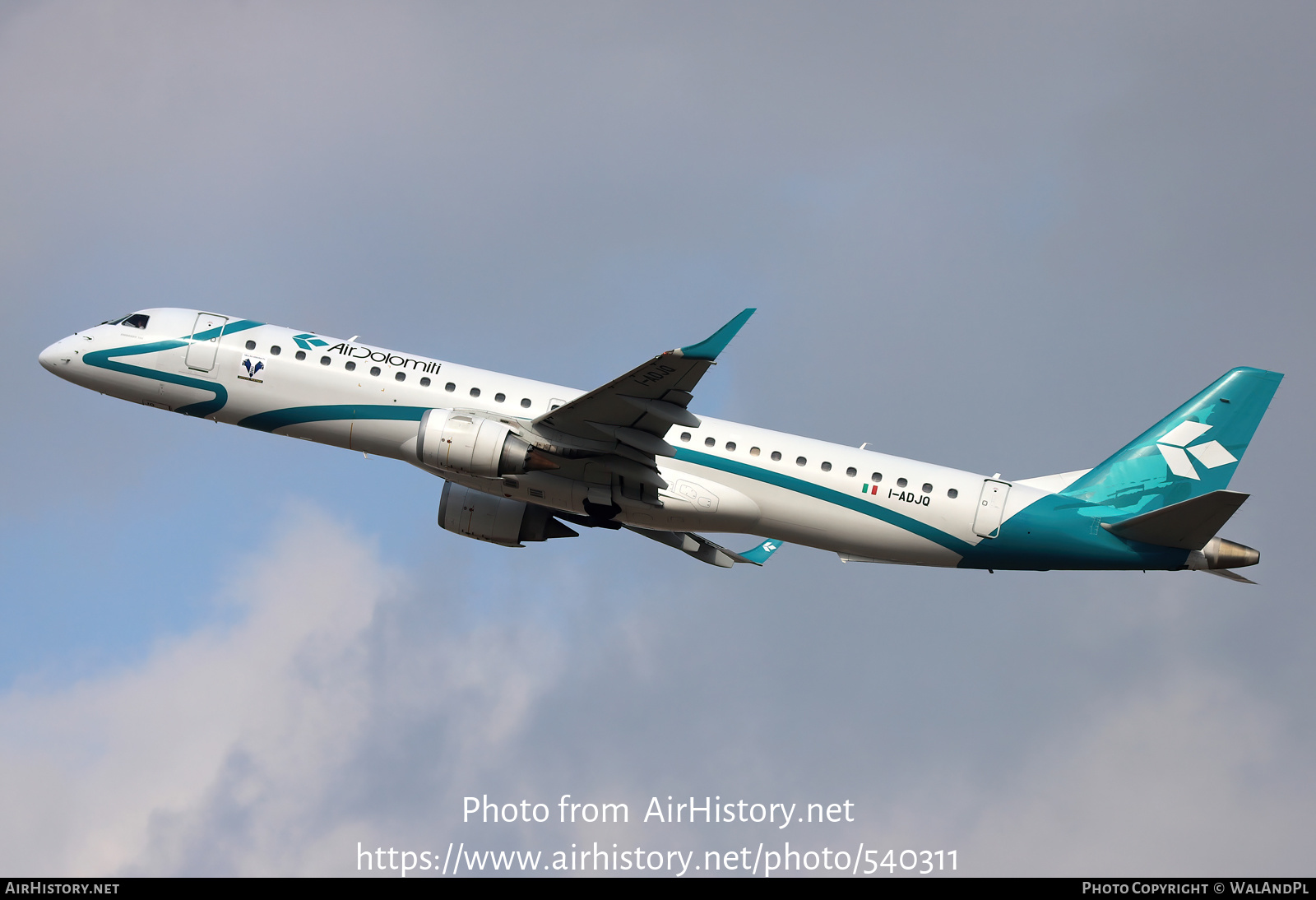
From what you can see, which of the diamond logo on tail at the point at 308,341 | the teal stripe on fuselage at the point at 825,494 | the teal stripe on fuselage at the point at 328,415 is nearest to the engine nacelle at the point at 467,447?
the teal stripe on fuselage at the point at 328,415

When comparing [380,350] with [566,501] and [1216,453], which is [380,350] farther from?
[1216,453]

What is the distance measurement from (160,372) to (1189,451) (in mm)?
33816

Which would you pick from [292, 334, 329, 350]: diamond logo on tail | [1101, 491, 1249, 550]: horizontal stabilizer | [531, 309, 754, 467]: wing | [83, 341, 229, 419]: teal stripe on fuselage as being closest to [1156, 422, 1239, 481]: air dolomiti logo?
[1101, 491, 1249, 550]: horizontal stabilizer

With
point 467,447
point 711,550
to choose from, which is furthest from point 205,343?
point 711,550

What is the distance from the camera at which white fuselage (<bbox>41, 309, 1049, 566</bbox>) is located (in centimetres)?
3625

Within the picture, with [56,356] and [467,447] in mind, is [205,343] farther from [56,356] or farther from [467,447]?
[467,447]

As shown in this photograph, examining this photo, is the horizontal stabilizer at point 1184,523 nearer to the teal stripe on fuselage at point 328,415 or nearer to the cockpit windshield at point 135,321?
the teal stripe on fuselage at point 328,415

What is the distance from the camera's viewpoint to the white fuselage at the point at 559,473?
36250 millimetres

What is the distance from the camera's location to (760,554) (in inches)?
1656

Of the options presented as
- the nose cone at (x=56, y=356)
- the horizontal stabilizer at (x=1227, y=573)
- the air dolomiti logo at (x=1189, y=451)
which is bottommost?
the horizontal stabilizer at (x=1227, y=573)

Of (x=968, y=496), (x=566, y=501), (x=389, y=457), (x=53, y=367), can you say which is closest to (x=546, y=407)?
(x=566, y=501)

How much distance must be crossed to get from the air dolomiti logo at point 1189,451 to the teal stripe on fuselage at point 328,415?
24.2m

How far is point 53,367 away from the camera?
129 ft

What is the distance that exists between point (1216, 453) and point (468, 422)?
24.2m
